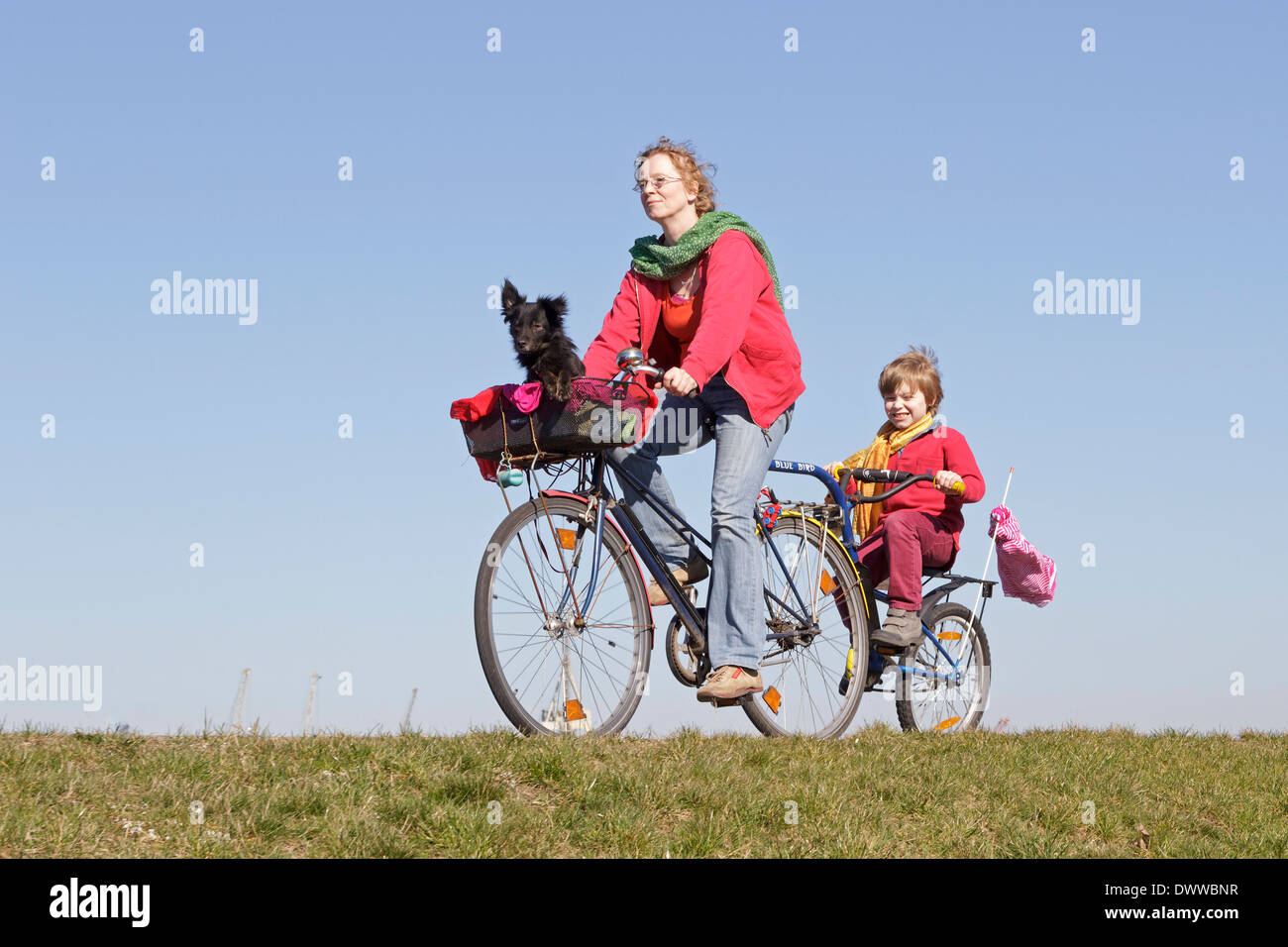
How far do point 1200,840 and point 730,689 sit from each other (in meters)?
2.33

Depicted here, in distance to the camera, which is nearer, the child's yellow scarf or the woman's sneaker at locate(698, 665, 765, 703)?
the woman's sneaker at locate(698, 665, 765, 703)

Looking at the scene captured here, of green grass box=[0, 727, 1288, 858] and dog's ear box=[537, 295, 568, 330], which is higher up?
dog's ear box=[537, 295, 568, 330]

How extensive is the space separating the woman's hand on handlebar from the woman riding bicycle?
49cm

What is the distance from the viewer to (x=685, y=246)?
19.8 feet

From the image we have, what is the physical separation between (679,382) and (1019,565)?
4.33 m

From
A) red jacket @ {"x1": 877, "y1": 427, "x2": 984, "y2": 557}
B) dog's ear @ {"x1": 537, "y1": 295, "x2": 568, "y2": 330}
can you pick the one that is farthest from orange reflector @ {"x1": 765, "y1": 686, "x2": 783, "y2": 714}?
dog's ear @ {"x1": 537, "y1": 295, "x2": 568, "y2": 330}

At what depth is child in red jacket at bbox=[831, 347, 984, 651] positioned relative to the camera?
306 inches

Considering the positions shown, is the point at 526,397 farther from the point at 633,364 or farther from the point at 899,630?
the point at 899,630

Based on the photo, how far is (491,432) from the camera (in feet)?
18.4

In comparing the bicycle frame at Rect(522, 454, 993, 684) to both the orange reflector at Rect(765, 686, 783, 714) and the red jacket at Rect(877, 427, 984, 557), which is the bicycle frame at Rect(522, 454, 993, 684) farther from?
the red jacket at Rect(877, 427, 984, 557)

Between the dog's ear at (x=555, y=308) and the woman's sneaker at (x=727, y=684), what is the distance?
1.97m

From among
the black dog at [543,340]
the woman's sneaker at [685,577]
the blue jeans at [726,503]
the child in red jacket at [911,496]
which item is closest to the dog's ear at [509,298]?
the black dog at [543,340]
